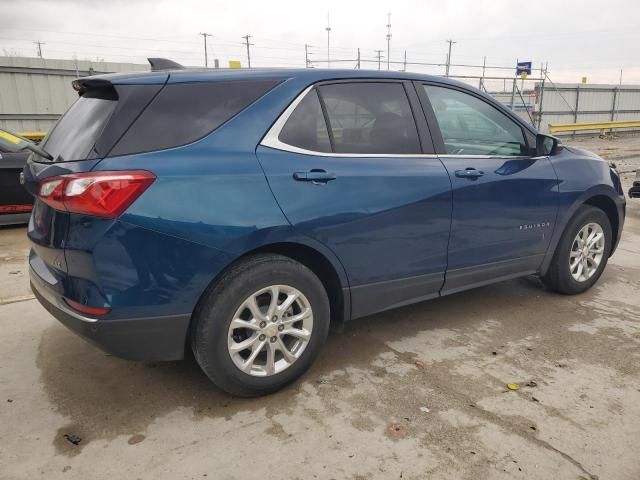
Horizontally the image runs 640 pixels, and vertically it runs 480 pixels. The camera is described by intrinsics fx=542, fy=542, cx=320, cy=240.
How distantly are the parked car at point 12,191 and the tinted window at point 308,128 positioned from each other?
498 cm

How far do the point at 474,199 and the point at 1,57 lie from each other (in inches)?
578

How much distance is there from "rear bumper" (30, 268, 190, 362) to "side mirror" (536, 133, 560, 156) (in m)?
2.89

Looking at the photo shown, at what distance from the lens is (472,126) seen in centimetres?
385

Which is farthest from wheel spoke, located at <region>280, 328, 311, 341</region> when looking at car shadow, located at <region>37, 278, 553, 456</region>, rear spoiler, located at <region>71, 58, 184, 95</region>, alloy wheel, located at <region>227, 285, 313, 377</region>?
rear spoiler, located at <region>71, 58, 184, 95</region>

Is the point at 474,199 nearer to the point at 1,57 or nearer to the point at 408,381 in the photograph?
the point at 408,381

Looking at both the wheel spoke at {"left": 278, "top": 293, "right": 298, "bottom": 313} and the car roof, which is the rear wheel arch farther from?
the car roof

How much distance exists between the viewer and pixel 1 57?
46.0 feet

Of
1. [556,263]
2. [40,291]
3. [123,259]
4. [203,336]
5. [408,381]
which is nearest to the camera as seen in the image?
[123,259]

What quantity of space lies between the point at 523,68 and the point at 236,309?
863 inches

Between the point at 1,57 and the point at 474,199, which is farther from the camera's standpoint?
the point at 1,57

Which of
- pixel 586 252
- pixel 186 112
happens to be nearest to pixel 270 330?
pixel 186 112

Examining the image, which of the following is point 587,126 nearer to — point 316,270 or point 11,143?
point 11,143

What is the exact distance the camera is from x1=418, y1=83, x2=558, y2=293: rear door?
11.5 feet

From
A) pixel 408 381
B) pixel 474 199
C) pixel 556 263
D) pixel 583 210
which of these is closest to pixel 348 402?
pixel 408 381
